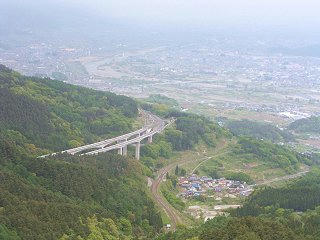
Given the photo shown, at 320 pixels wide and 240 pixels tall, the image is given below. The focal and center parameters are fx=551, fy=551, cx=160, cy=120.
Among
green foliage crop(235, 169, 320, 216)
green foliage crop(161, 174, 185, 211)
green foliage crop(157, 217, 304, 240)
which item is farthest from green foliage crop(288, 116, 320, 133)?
green foliage crop(157, 217, 304, 240)

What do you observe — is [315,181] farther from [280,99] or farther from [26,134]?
[280,99]

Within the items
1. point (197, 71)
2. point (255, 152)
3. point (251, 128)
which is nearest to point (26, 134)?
point (255, 152)

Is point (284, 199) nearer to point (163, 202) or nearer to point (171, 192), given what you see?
point (163, 202)

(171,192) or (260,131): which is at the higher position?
(171,192)

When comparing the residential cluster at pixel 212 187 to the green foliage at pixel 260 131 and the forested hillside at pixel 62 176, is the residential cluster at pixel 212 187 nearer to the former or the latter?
the forested hillside at pixel 62 176

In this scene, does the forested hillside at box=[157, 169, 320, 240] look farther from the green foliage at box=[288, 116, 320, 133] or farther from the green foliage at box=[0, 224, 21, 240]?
the green foliage at box=[288, 116, 320, 133]

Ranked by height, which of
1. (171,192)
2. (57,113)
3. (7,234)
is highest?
(7,234)

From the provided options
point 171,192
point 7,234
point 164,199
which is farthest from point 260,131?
point 7,234
